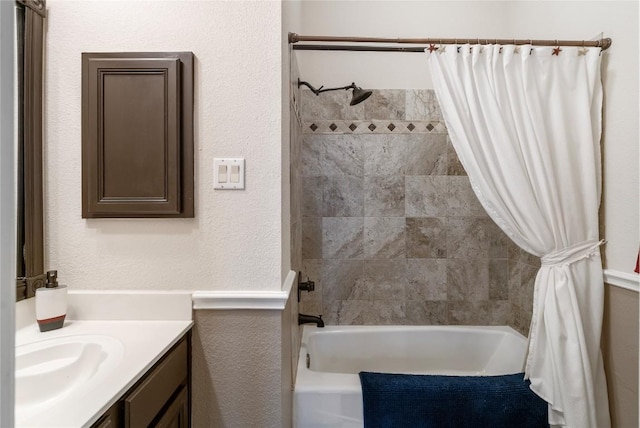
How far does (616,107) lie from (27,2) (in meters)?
2.24

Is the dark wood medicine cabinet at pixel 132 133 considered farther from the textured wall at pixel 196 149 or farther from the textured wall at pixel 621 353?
the textured wall at pixel 621 353

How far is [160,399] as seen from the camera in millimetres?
948

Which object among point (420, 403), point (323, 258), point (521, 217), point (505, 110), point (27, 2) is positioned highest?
point (27, 2)

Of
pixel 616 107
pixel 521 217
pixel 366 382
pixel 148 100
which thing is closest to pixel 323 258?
pixel 366 382

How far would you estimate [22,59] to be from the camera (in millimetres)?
1104

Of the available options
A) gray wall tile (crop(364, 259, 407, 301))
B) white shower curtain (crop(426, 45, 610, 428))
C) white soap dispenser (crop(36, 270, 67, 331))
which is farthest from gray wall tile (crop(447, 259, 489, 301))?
white soap dispenser (crop(36, 270, 67, 331))

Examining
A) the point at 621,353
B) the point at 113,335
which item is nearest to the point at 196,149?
the point at 113,335

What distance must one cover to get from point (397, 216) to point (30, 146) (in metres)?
1.95

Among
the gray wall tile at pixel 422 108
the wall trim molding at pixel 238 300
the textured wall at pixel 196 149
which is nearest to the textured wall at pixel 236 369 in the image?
the wall trim molding at pixel 238 300

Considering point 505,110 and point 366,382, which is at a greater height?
point 505,110

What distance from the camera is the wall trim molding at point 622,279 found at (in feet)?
4.12

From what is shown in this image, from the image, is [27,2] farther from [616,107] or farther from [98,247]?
[616,107]

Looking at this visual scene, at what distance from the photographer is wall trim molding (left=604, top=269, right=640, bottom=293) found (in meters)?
1.25

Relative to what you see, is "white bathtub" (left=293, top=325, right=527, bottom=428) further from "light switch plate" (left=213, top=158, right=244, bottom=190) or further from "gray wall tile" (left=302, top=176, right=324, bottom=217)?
"light switch plate" (left=213, top=158, right=244, bottom=190)
